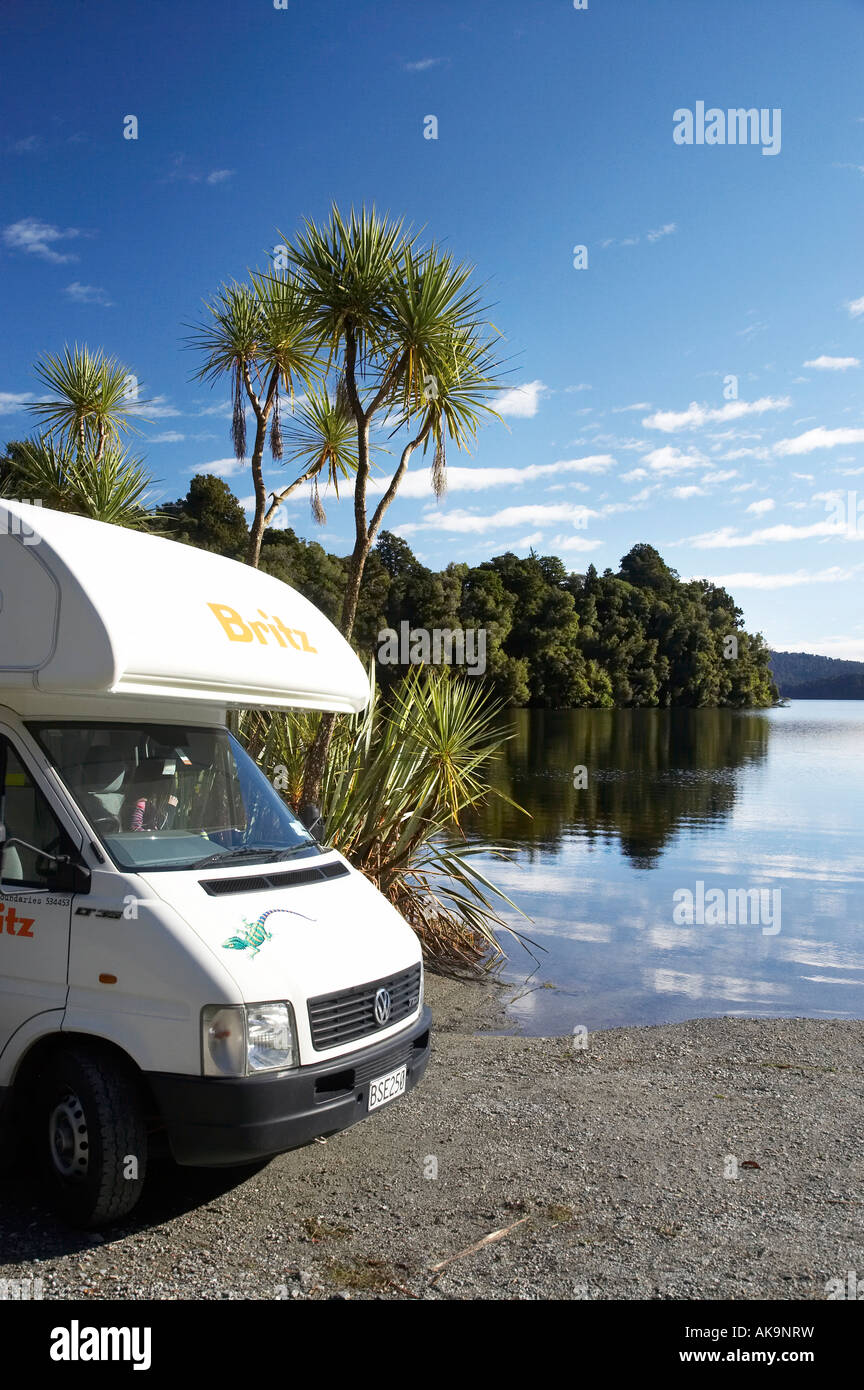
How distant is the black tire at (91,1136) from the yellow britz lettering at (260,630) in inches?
89.8

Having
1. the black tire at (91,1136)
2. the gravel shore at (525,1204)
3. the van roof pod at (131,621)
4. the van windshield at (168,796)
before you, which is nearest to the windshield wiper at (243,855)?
the van windshield at (168,796)

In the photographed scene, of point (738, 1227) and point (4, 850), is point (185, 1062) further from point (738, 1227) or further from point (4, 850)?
point (738, 1227)

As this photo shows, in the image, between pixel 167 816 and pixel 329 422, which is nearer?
pixel 167 816

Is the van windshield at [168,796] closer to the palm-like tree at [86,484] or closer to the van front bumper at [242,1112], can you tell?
the van front bumper at [242,1112]

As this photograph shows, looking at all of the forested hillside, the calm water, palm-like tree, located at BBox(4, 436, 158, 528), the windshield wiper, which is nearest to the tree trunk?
palm-like tree, located at BBox(4, 436, 158, 528)

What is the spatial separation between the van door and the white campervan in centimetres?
1

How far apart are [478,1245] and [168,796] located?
264cm

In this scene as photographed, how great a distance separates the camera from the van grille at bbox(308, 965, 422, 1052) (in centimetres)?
489

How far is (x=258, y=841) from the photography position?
588 cm

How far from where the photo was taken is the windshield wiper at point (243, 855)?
5.36 m

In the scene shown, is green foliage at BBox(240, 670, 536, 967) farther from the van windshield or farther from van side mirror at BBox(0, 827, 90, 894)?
van side mirror at BBox(0, 827, 90, 894)

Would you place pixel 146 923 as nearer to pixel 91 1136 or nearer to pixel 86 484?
pixel 91 1136

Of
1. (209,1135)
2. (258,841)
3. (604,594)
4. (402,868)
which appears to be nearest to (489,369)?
(402,868)

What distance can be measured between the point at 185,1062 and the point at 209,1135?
324 mm
